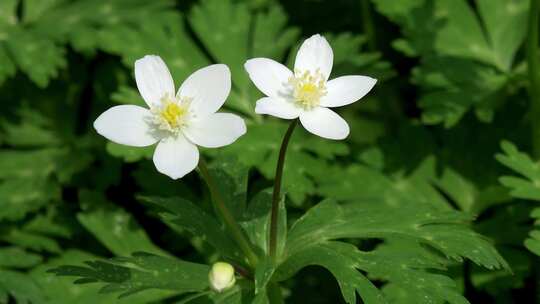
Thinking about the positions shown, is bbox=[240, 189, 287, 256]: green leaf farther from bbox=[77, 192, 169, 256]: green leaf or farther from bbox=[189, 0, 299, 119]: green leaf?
bbox=[189, 0, 299, 119]: green leaf

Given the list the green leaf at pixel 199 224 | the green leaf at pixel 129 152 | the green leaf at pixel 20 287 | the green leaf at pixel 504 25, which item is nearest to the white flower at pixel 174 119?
the green leaf at pixel 199 224

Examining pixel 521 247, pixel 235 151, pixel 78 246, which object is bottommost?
pixel 78 246

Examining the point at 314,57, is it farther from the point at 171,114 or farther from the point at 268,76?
Answer: the point at 171,114

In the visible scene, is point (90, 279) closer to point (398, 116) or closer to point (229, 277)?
point (229, 277)

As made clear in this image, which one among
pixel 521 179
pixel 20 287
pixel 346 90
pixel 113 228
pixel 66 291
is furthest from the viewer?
pixel 113 228

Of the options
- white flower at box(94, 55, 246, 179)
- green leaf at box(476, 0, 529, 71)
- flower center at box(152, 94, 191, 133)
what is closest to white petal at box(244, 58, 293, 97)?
white flower at box(94, 55, 246, 179)

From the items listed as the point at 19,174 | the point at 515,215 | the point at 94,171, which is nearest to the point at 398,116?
the point at 515,215

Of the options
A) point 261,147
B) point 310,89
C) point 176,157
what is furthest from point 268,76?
point 261,147
